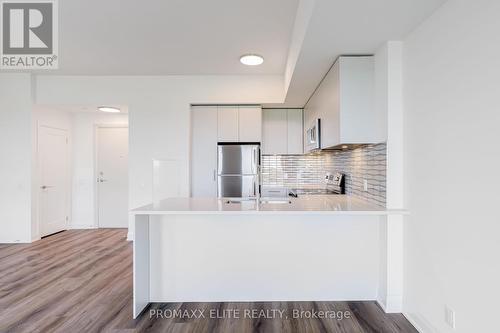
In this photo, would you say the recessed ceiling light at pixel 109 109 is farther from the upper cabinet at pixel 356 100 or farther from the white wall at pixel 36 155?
the upper cabinet at pixel 356 100

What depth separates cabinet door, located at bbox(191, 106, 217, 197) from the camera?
437cm

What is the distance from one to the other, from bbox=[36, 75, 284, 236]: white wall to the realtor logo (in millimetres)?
509

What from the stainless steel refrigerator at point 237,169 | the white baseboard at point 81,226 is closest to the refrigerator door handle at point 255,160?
the stainless steel refrigerator at point 237,169

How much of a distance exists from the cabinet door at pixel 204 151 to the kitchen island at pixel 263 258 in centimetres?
192

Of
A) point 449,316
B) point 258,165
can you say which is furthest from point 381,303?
point 258,165

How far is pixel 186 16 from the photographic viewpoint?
2.62 meters

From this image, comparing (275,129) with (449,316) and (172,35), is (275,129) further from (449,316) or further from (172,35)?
(449,316)

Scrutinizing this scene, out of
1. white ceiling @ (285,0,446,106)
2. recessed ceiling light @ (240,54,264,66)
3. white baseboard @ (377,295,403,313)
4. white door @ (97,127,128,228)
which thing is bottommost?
white baseboard @ (377,295,403,313)

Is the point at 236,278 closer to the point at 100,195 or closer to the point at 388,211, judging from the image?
the point at 388,211

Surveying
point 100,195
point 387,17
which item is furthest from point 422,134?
point 100,195

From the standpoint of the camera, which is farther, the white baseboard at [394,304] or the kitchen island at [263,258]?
the kitchen island at [263,258]

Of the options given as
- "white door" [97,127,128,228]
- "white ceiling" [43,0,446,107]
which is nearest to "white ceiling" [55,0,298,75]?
"white ceiling" [43,0,446,107]

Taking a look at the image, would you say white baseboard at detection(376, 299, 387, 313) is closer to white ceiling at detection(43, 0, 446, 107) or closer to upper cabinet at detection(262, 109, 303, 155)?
white ceiling at detection(43, 0, 446, 107)

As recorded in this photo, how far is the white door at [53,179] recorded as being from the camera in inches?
181
